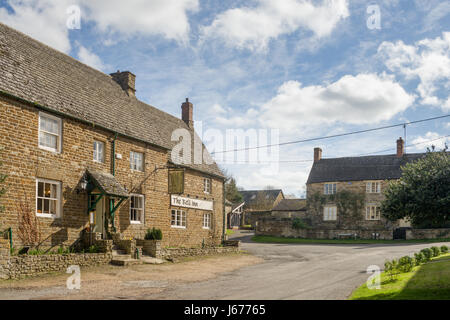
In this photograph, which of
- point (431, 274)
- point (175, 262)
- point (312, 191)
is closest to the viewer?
point (431, 274)

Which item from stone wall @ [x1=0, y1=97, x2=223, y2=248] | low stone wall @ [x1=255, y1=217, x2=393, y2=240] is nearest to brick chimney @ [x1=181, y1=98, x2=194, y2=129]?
A: stone wall @ [x1=0, y1=97, x2=223, y2=248]

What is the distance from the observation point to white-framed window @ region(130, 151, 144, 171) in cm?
2208

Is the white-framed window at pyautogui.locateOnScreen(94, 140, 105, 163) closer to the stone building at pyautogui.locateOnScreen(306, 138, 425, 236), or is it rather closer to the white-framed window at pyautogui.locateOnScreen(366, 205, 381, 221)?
the stone building at pyautogui.locateOnScreen(306, 138, 425, 236)

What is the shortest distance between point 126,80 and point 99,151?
25.7 feet

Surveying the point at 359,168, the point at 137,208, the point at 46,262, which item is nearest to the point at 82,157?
the point at 137,208

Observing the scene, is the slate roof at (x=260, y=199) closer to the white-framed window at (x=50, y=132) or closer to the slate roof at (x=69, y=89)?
the slate roof at (x=69, y=89)

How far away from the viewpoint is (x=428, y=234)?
126 feet

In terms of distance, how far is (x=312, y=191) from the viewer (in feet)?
165

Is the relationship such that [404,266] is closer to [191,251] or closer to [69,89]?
[191,251]

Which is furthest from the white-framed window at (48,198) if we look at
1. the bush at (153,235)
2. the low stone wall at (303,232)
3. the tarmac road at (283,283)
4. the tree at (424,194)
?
the low stone wall at (303,232)
